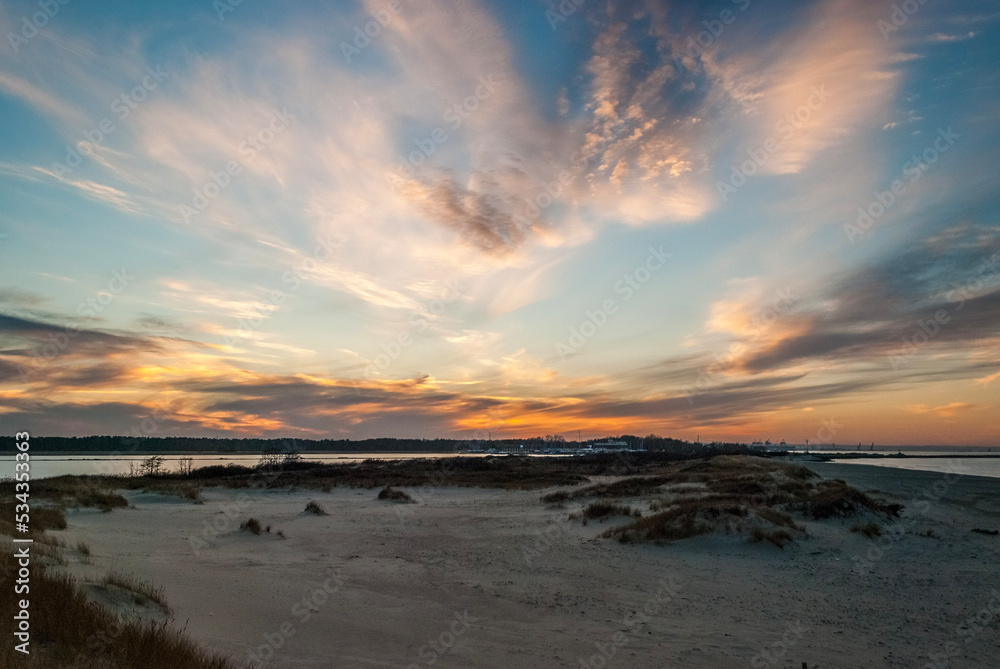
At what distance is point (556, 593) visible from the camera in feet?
42.6

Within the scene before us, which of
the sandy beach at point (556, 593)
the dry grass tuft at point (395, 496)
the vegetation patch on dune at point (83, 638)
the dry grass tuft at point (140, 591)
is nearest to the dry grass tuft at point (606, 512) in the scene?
the sandy beach at point (556, 593)

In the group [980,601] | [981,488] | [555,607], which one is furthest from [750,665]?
[981,488]

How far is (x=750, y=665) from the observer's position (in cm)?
877

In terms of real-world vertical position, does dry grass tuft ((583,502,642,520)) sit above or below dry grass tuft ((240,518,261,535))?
above

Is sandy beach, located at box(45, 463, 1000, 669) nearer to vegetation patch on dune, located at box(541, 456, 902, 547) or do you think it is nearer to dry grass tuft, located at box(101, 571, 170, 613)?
dry grass tuft, located at box(101, 571, 170, 613)

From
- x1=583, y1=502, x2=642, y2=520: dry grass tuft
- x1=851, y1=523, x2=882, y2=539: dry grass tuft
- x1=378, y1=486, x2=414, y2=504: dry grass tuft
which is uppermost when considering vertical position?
x1=583, y1=502, x2=642, y2=520: dry grass tuft

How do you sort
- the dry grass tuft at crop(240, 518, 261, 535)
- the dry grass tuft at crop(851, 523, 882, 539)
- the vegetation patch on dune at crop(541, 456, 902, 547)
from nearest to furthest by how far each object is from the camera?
1. the vegetation patch on dune at crop(541, 456, 902, 547)
2. the dry grass tuft at crop(240, 518, 261, 535)
3. the dry grass tuft at crop(851, 523, 882, 539)

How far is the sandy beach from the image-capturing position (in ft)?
30.2

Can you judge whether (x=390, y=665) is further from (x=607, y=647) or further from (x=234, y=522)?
(x=234, y=522)

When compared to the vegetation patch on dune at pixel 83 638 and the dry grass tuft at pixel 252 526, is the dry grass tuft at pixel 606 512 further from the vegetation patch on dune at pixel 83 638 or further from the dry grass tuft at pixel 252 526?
the vegetation patch on dune at pixel 83 638

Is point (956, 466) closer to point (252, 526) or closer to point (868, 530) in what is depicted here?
point (868, 530)

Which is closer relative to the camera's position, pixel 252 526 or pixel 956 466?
pixel 252 526

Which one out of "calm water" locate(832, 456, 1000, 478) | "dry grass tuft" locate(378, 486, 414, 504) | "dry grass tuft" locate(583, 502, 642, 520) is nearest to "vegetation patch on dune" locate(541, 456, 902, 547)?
"dry grass tuft" locate(583, 502, 642, 520)

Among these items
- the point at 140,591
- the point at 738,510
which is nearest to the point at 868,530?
the point at 738,510
